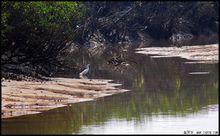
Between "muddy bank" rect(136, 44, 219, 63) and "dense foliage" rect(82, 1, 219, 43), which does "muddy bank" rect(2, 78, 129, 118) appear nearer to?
"muddy bank" rect(136, 44, 219, 63)

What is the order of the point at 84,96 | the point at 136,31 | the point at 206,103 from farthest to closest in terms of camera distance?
1. the point at 136,31
2. the point at 84,96
3. the point at 206,103

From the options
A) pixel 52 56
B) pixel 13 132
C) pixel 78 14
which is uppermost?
pixel 78 14

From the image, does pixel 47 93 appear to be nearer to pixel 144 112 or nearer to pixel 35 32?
pixel 35 32

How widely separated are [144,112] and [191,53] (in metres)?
25.4

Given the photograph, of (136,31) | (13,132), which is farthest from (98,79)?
(136,31)

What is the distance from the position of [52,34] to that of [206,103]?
331 inches

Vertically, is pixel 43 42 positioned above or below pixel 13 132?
above

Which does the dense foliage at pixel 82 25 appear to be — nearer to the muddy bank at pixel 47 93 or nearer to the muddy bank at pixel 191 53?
the muddy bank at pixel 47 93

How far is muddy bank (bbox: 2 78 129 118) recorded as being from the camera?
19.6m

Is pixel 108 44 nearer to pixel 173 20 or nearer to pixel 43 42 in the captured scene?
pixel 173 20

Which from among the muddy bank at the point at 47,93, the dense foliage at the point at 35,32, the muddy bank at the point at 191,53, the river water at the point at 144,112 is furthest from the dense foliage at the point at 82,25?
the muddy bank at the point at 191,53

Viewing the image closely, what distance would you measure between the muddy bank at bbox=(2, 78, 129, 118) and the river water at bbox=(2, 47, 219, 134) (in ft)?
1.76

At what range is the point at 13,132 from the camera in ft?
52.3

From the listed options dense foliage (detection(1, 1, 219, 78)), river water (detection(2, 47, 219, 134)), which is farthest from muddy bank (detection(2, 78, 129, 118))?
dense foliage (detection(1, 1, 219, 78))
